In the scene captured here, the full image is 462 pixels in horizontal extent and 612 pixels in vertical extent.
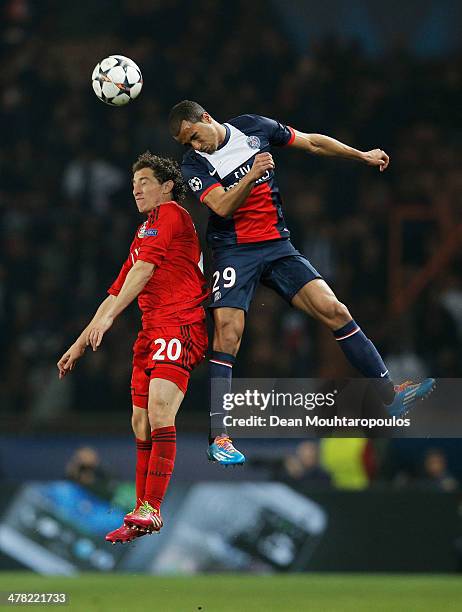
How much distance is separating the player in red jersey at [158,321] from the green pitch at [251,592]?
2.69 m

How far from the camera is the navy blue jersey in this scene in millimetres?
8094

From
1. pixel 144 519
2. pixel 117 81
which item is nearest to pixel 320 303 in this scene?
pixel 144 519

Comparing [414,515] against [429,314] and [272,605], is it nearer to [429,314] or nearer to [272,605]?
[429,314]

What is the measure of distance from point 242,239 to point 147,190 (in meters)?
0.65

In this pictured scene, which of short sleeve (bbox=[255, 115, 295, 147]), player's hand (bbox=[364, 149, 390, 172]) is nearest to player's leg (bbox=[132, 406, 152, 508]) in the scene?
short sleeve (bbox=[255, 115, 295, 147])

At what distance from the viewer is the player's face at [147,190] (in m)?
8.18

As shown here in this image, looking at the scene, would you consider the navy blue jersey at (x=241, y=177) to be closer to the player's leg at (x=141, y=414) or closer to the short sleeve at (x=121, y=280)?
the short sleeve at (x=121, y=280)

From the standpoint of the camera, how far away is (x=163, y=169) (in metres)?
8.20

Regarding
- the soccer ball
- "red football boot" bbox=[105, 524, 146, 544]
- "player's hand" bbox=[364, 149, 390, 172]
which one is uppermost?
the soccer ball

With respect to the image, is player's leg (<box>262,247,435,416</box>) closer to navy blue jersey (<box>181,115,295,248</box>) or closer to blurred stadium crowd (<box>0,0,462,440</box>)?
navy blue jersey (<box>181,115,295,248</box>)

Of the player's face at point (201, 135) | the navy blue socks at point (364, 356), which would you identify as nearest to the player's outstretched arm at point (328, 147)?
the player's face at point (201, 135)

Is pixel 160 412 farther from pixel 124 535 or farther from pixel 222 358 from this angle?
pixel 124 535

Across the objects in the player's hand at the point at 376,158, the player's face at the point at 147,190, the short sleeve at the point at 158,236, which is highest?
the player's hand at the point at 376,158

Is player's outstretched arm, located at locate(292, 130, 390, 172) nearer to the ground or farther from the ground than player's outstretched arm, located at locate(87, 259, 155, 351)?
farther from the ground
